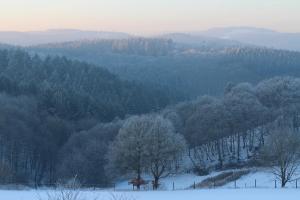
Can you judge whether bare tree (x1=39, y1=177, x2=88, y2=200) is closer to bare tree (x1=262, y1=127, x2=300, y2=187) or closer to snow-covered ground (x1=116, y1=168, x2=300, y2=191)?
snow-covered ground (x1=116, y1=168, x2=300, y2=191)

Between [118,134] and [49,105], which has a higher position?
[118,134]

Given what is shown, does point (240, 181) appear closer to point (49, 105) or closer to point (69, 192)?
point (69, 192)

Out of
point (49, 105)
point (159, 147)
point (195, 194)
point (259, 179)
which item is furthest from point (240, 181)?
point (49, 105)

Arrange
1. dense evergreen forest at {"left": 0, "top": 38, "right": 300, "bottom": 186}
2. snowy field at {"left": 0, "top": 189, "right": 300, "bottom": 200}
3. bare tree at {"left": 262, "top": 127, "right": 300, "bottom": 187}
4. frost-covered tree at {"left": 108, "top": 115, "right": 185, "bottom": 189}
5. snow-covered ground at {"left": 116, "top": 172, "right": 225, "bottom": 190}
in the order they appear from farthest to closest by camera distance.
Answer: snow-covered ground at {"left": 116, "top": 172, "right": 225, "bottom": 190}
dense evergreen forest at {"left": 0, "top": 38, "right": 300, "bottom": 186}
frost-covered tree at {"left": 108, "top": 115, "right": 185, "bottom": 189}
bare tree at {"left": 262, "top": 127, "right": 300, "bottom": 187}
snowy field at {"left": 0, "top": 189, "right": 300, "bottom": 200}

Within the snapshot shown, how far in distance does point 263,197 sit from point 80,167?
29.9m

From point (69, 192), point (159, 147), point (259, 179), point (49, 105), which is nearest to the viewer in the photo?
point (69, 192)

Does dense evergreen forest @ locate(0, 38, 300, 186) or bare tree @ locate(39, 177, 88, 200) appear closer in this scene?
bare tree @ locate(39, 177, 88, 200)

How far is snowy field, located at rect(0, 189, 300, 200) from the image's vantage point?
32.7 metres

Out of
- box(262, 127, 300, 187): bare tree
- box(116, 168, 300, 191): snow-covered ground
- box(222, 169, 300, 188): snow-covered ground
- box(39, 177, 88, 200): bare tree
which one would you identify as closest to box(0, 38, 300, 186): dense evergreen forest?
box(116, 168, 300, 191): snow-covered ground

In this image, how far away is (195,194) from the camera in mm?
35406

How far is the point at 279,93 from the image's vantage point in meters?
82.6

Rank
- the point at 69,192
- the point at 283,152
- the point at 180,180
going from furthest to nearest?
the point at 180,180, the point at 283,152, the point at 69,192

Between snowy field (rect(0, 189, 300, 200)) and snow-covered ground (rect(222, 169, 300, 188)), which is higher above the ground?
Result: snowy field (rect(0, 189, 300, 200))

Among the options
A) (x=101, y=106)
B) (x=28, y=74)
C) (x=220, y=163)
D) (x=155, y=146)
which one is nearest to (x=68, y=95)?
(x=101, y=106)
